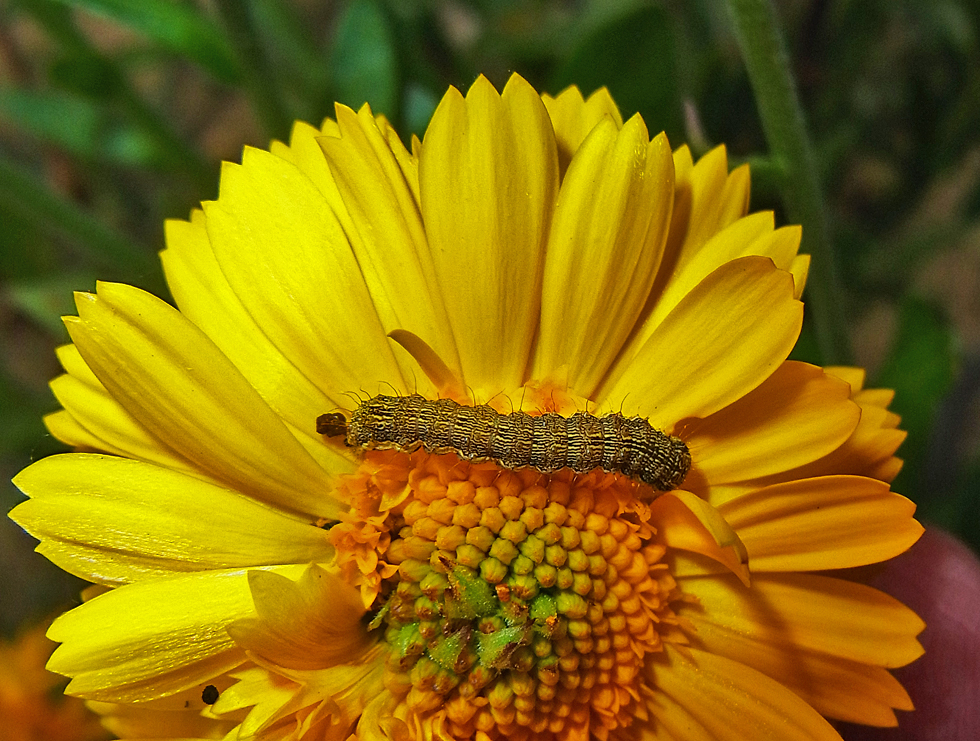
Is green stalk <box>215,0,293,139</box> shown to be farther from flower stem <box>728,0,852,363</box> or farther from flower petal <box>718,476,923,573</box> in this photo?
flower petal <box>718,476,923,573</box>

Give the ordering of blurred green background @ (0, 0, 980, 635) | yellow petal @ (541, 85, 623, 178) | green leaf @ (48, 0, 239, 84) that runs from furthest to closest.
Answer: blurred green background @ (0, 0, 980, 635) < green leaf @ (48, 0, 239, 84) < yellow petal @ (541, 85, 623, 178)

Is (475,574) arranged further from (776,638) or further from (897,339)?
(897,339)

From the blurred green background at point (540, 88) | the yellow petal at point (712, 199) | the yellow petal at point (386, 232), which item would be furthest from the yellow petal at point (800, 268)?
the yellow petal at point (386, 232)

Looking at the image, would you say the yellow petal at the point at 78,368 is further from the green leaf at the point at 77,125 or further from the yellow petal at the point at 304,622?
the green leaf at the point at 77,125

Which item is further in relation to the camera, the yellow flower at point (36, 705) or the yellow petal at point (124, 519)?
the yellow flower at point (36, 705)

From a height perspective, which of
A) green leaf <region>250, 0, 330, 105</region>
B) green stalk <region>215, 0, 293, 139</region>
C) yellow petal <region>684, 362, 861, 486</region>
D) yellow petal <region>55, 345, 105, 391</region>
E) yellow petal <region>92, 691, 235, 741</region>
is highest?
green leaf <region>250, 0, 330, 105</region>

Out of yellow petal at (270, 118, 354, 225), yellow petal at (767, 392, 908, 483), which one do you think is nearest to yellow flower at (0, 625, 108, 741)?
yellow petal at (270, 118, 354, 225)

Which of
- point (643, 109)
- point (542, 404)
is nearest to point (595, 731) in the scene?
point (542, 404)
